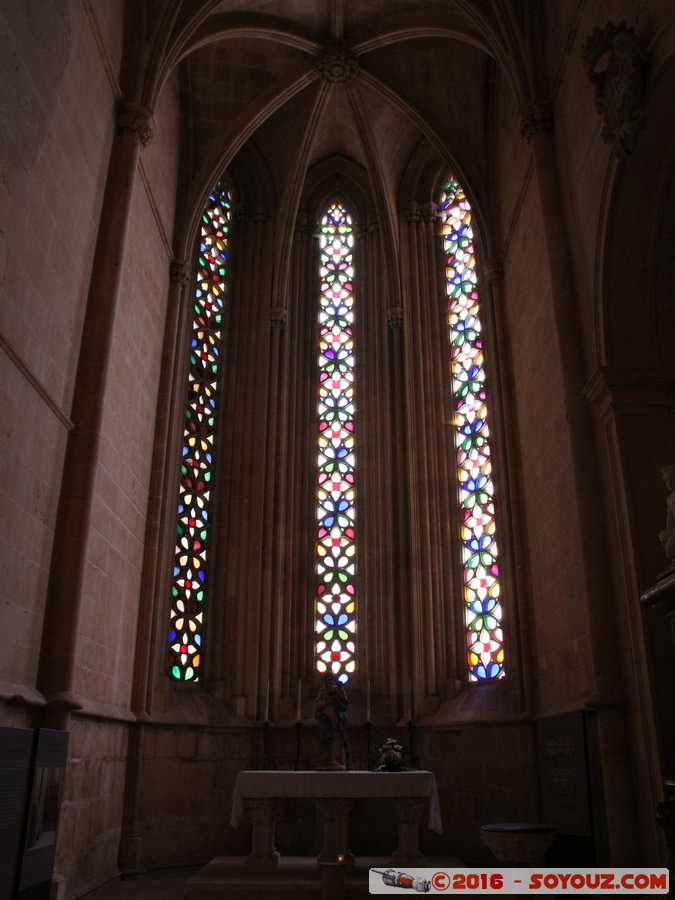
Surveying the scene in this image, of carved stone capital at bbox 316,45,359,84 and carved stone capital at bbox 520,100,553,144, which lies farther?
carved stone capital at bbox 316,45,359,84

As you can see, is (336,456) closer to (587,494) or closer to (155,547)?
(155,547)

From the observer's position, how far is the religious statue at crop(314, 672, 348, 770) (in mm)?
9023

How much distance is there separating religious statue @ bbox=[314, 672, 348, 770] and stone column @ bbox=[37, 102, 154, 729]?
299 cm

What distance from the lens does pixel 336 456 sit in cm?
1348

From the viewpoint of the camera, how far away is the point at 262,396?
13078 mm

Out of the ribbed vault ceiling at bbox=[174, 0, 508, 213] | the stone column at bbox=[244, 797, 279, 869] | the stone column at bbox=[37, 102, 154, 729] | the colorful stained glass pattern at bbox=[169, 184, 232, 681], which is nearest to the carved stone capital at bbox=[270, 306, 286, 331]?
the colorful stained glass pattern at bbox=[169, 184, 232, 681]

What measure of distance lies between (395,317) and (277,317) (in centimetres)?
201

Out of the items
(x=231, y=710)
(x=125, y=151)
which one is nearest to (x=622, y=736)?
(x=231, y=710)

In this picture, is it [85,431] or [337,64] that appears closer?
[85,431]

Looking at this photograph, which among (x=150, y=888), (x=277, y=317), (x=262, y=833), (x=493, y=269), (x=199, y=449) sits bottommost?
(x=150, y=888)

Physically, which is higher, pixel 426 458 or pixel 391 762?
pixel 426 458

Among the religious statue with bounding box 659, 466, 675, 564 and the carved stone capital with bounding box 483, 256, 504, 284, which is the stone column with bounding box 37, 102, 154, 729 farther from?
the religious statue with bounding box 659, 466, 675, 564

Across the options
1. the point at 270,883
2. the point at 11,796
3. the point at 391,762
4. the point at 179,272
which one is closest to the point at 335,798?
the point at 391,762

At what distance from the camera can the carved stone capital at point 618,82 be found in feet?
23.6
